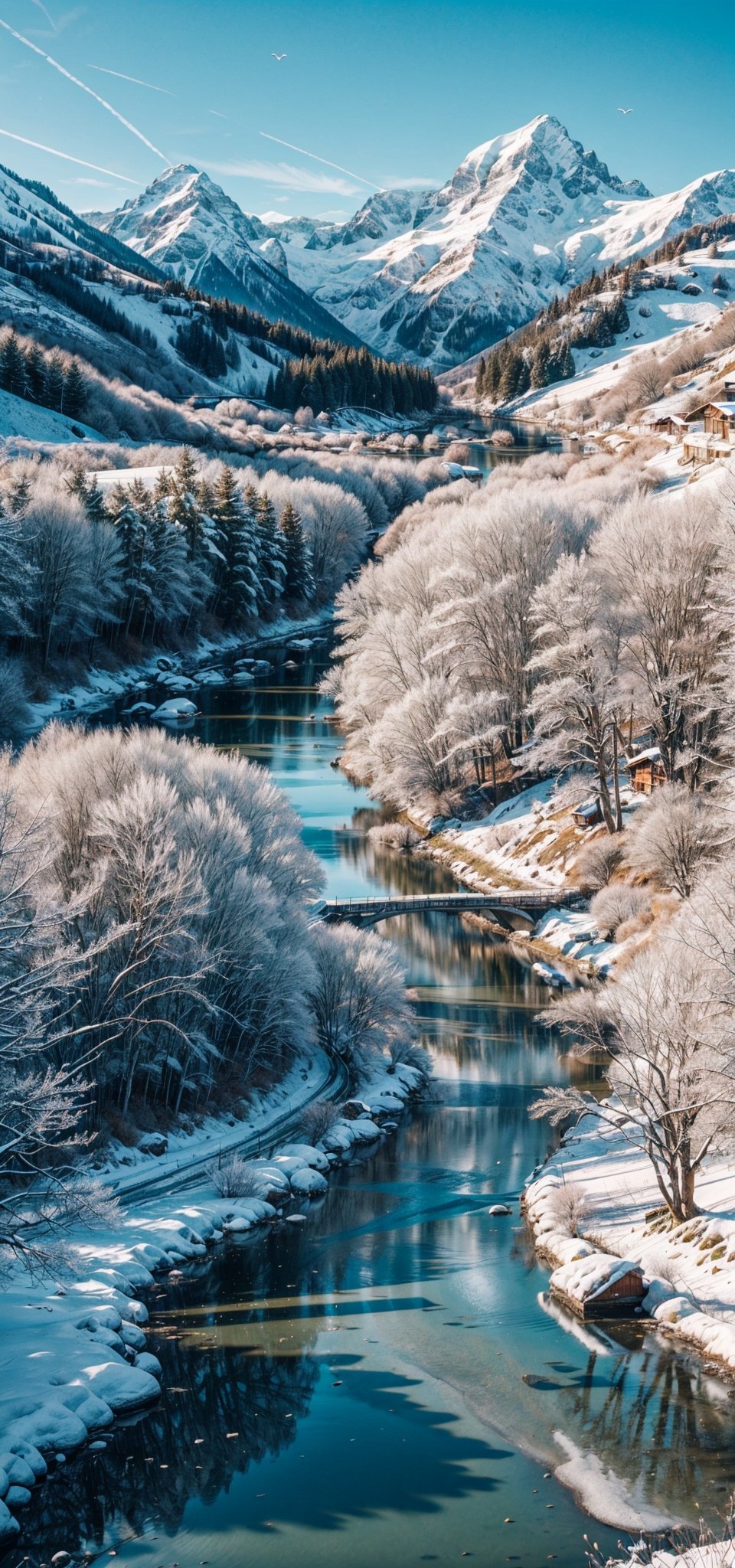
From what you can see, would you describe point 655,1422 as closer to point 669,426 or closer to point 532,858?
point 532,858

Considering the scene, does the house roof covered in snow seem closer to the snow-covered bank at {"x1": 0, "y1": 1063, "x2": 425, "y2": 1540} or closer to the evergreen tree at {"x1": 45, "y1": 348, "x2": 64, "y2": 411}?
the snow-covered bank at {"x1": 0, "y1": 1063, "x2": 425, "y2": 1540}

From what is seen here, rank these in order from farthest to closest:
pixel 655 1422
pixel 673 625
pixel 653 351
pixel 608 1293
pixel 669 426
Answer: pixel 653 351
pixel 669 426
pixel 673 625
pixel 608 1293
pixel 655 1422

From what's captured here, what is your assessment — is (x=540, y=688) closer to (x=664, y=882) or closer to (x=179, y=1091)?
(x=664, y=882)

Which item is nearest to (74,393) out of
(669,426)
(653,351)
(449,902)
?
(669,426)

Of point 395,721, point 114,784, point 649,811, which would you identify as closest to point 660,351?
point 395,721

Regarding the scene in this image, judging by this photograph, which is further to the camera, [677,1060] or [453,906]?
[453,906]

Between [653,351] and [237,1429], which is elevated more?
[653,351]

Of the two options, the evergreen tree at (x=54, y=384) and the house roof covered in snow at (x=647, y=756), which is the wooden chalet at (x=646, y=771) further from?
the evergreen tree at (x=54, y=384)
